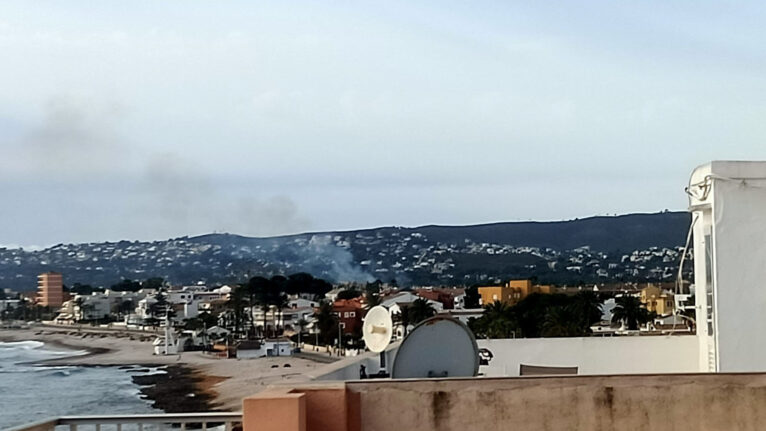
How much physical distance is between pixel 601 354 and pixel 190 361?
64.0 meters

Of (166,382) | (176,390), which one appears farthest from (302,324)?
(176,390)

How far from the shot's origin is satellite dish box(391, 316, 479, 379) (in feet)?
17.5

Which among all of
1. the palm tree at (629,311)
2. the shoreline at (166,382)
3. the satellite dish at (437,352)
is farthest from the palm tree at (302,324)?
the satellite dish at (437,352)

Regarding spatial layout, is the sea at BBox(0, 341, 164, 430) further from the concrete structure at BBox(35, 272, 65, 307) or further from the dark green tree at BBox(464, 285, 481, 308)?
the concrete structure at BBox(35, 272, 65, 307)

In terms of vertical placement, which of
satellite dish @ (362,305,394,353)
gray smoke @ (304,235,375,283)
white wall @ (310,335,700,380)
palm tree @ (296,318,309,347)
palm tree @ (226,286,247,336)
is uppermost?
gray smoke @ (304,235,375,283)

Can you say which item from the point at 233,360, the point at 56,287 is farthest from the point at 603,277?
the point at 56,287

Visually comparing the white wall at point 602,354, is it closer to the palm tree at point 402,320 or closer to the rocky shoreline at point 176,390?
the palm tree at point 402,320

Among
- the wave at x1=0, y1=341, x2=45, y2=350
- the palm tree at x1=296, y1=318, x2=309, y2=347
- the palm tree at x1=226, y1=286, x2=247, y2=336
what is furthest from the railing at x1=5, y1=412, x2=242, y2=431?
the wave at x1=0, y1=341, x2=45, y2=350

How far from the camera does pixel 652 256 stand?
8319 cm

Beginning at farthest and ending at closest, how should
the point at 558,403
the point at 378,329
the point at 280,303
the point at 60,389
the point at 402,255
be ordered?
the point at 402,255, the point at 280,303, the point at 60,389, the point at 378,329, the point at 558,403

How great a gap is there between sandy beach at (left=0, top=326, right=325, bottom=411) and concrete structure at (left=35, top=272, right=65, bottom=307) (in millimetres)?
3286

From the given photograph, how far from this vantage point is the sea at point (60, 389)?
46.9 m

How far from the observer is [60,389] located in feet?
190

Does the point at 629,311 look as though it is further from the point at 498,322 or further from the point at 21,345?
the point at 21,345
